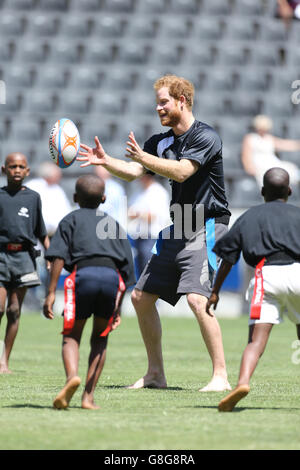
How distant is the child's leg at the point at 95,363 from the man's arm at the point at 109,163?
1.31 metres

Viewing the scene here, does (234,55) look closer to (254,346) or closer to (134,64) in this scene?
(134,64)

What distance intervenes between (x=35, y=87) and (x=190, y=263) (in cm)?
1305

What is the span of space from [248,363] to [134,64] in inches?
582

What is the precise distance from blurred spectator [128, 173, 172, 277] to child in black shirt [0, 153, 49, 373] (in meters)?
6.34

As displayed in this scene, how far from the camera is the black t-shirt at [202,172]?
6.75m

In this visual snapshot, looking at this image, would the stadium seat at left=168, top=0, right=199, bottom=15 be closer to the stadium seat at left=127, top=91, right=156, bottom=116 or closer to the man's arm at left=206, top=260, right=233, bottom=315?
the stadium seat at left=127, top=91, right=156, bottom=116

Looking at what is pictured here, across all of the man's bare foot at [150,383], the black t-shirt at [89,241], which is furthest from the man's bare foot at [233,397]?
the man's bare foot at [150,383]

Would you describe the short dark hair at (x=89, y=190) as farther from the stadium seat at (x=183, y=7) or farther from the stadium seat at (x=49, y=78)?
the stadium seat at (x=183, y=7)

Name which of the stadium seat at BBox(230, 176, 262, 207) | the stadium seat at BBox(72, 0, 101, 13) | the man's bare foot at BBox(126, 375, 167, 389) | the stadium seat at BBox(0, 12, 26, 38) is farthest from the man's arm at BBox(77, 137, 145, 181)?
the stadium seat at BBox(72, 0, 101, 13)

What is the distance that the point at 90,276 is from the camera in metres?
5.53

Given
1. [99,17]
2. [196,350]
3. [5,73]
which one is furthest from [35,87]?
[196,350]

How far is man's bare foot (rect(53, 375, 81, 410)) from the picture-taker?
520 centimetres

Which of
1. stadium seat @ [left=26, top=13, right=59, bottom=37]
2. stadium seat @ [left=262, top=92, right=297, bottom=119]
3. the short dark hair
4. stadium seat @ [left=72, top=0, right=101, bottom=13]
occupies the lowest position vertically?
the short dark hair

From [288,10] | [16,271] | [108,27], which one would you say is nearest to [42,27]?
[108,27]
